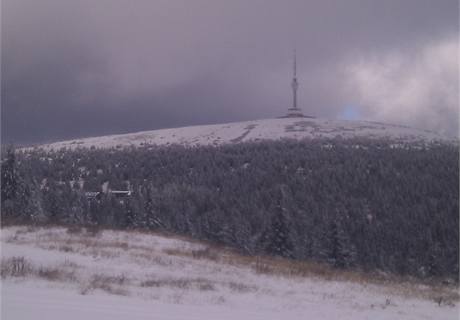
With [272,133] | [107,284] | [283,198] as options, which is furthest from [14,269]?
[272,133]

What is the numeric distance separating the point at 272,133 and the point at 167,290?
6301 inches

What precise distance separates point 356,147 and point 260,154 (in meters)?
27.7

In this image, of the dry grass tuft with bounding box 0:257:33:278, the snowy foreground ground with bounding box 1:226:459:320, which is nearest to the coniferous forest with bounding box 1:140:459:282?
the snowy foreground ground with bounding box 1:226:459:320

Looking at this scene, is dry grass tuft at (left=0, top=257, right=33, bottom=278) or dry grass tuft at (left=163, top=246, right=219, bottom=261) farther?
dry grass tuft at (left=163, top=246, right=219, bottom=261)

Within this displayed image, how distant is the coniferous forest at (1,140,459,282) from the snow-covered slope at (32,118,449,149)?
69.5ft

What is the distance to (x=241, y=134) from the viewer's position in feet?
590

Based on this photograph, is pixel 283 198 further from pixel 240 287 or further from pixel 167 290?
pixel 167 290

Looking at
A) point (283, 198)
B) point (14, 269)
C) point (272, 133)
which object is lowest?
point (283, 198)

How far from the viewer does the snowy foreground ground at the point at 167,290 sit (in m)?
10.9

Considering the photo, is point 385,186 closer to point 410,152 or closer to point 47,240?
point 410,152

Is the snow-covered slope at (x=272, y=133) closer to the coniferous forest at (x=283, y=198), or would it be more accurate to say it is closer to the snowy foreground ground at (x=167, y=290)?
the coniferous forest at (x=283, y=198)

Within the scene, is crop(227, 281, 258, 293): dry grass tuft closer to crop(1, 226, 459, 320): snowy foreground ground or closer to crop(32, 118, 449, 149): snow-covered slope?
crop(1, 226, 459, 320): snowy foreground ground

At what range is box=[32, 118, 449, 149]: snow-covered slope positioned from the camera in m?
163

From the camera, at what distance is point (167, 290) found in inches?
569
